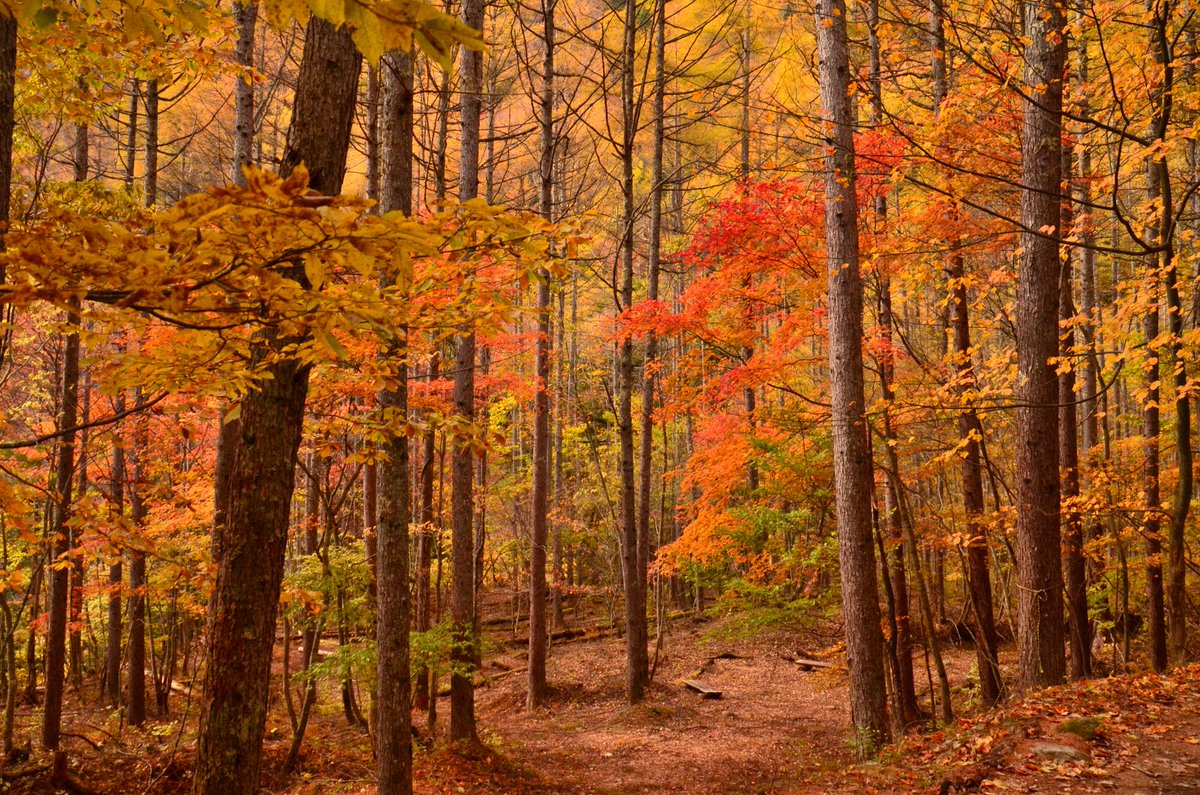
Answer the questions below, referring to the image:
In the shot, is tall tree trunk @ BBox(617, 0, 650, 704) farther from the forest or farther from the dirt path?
the dirt path

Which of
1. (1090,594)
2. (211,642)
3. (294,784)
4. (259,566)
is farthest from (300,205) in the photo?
(1090,594)

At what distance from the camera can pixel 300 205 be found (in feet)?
5.57

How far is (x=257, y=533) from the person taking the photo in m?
3.14

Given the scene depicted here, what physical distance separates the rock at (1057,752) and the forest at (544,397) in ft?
0.09

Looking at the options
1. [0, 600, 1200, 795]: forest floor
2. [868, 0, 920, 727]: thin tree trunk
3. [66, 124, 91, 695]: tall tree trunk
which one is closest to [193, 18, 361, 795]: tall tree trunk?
[66, 124, 91, 695]: tall tree trunk

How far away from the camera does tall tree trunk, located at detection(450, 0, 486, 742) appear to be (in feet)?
28.4

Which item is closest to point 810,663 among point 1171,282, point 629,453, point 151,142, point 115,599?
point 629,453

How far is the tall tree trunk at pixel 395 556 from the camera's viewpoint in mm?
5242

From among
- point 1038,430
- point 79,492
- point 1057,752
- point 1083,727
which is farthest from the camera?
point 79,492

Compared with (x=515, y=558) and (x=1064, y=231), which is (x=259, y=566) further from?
(x=515, y=558)

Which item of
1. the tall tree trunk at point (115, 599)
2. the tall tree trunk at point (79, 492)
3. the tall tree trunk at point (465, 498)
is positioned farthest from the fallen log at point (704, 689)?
the tall tree trunk at point (79, 492)

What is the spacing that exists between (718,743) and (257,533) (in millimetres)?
8153

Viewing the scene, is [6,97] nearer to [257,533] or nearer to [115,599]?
[257,533]

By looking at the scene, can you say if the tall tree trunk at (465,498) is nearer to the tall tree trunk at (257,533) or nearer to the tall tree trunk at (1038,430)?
the tall tree trunk at (257,533)
